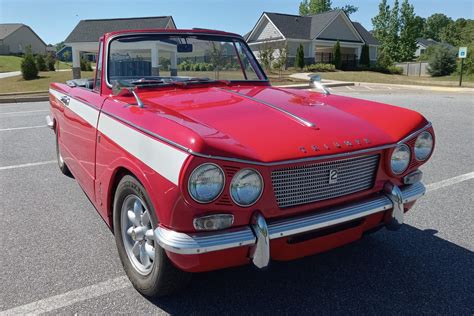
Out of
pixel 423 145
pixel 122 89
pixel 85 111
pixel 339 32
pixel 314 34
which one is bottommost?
pixel 423 145

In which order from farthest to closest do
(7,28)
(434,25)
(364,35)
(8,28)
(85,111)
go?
(434,25), (7,28), (8,28), (364,35), (85,111)

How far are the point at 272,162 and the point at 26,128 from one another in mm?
7967

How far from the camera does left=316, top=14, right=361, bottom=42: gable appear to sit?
38.6 metres

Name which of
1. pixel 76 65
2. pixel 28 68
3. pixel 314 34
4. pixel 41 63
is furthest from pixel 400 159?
pixel 314 34

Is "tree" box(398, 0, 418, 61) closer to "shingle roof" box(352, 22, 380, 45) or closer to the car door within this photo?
"shingle roof" box(352, 22, 380, 45)

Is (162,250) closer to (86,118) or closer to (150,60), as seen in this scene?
(86,118)

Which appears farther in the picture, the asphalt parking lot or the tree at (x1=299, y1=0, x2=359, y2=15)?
the tree at (x1=299, y1=0, x2=359, y2=15)

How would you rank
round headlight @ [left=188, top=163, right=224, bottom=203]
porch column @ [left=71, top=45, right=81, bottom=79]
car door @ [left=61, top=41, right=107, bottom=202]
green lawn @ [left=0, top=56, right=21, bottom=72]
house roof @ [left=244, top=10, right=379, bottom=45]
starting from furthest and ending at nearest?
green lawn @ [left=0, top=56, right=21, bottom=72] < house roof @ [left=244, top=10, right=379, bottom=45] < porch column @ [left=71, top=45, right=81, bottom=79] < car door @ [left=61, top=41, right=107, bottom=202] < round headlight @ [left=188, top=163, right=224, bottom=203]

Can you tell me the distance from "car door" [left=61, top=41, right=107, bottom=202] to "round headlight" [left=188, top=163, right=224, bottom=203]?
4.55 feet

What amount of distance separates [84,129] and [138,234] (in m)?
1.31

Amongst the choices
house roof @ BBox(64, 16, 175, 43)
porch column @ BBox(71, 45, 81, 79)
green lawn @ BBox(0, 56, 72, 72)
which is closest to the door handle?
porch column @ BBox(71, 45, 81, 79)

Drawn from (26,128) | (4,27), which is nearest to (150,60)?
(26,128)

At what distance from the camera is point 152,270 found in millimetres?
2361

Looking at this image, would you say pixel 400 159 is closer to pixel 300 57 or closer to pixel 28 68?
pixel 28 68
